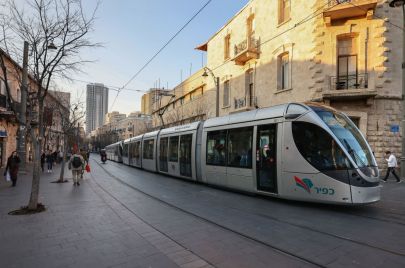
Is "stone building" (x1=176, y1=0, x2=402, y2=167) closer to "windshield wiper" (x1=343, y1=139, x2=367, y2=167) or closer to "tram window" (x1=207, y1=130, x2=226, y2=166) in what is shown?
"tram window" (x1=207, y1=130, x2=226, y2=166)

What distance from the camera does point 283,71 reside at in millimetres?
21797

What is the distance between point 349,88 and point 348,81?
18.8 inches

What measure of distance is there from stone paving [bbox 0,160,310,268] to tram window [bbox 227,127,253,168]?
128 inches

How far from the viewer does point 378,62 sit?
55.9 feet

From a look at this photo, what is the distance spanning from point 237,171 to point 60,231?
20.0ft

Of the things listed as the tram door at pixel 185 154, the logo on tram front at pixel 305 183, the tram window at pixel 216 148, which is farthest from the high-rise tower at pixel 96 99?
the logo on tram front at pixel 305 183

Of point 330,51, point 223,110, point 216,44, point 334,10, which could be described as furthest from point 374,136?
point 216,44

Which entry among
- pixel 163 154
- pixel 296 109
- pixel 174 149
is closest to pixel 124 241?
pixel 296 109

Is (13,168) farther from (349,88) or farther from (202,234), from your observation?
(349,88)

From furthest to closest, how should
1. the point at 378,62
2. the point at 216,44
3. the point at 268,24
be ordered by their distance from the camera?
the point at 216,44, the point at 268,24, the point at 378,62

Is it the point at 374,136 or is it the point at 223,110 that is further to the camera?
the point at 223,110

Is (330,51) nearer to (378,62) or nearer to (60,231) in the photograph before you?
(378,62)

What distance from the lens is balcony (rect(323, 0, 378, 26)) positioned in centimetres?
1675

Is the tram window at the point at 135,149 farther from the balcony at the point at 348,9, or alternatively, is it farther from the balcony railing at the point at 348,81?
the balcony at the point at 348,9
